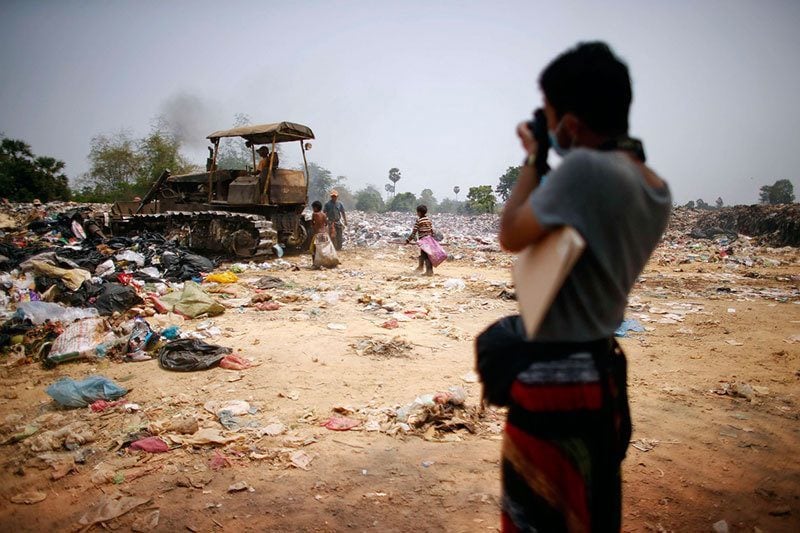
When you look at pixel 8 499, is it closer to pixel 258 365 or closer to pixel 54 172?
pixel 258 365

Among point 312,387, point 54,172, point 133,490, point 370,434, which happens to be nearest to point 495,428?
point 370,434

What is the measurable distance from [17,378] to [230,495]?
2.99 m

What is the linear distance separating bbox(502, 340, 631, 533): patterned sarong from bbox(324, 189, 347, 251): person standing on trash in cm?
998

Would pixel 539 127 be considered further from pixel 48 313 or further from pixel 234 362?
pixel 48 313

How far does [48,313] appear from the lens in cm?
491

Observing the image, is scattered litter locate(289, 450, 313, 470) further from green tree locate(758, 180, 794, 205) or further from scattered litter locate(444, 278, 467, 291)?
green tree locate(758, 180, 794, 205)

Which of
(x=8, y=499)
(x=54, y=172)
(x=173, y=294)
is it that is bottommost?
(x=8, y=499)

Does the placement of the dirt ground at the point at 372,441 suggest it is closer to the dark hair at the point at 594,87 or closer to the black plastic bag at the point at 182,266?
the dark hair at the point at 594,87

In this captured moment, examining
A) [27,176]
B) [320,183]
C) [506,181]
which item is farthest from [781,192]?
[27,176]

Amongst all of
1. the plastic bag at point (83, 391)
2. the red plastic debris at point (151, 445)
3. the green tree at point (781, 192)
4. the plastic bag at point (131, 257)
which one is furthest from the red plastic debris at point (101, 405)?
the green tree at point (781, 192)

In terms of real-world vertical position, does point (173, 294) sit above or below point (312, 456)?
above

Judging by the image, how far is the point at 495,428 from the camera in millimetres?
2898

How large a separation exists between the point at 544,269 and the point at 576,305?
149 mm

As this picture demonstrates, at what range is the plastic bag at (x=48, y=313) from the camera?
4.75 metres
